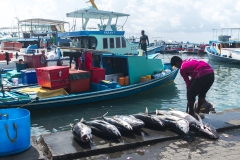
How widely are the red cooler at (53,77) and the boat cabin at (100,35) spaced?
15.4 feet

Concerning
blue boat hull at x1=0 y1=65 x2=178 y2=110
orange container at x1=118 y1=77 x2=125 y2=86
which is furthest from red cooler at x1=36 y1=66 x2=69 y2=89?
orange container at x1=118 y1=77 x2=125 y2=86

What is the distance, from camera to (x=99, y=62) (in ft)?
47.2

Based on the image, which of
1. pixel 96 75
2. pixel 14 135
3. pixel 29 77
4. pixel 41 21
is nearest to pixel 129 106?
pixel 96 75

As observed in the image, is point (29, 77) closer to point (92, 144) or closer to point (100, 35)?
point (100, 35)

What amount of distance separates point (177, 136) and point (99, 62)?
975cm

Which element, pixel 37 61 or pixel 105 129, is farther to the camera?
pixel 37 61

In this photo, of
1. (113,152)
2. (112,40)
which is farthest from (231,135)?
(112,40)

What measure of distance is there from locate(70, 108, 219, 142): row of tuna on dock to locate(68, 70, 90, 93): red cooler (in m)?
6.07

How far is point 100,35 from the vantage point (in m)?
15.4

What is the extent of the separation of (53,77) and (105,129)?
620cm

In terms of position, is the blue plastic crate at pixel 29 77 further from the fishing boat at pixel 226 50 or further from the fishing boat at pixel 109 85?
the fishing boat at pixel 226 50

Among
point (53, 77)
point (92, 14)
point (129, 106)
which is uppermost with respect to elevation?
point (92, 14)

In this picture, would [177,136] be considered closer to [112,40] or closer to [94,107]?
[94,107]

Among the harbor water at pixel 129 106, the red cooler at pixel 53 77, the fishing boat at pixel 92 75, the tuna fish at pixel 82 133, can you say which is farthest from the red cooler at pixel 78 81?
the tuna fish at pixel 82 133
